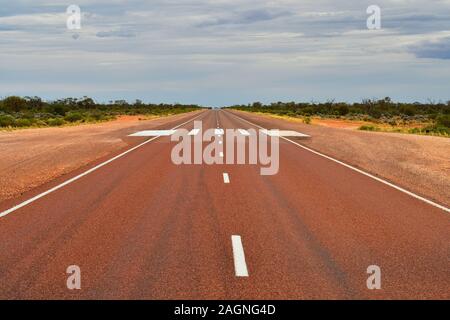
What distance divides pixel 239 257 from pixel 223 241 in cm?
91

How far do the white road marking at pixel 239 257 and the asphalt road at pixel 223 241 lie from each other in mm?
26

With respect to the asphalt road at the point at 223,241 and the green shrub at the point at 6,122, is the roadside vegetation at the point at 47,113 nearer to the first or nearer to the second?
the green shrub at the point at 6,122

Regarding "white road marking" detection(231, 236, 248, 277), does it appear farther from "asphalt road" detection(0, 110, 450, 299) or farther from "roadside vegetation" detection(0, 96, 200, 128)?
"roadside vegetation" detection(0, 96, 200, 128)

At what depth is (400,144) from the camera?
28.6m

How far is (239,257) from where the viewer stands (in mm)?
7676

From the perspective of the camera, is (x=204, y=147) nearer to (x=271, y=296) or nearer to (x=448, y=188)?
(x=448, y=188)

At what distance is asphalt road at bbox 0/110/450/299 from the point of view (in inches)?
255

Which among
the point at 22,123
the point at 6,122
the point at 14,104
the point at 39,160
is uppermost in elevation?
the point at 14,104

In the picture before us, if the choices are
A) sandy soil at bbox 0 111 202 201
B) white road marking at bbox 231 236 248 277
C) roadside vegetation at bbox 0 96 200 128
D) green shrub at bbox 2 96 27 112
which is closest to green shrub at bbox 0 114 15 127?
roadside vegetation at bbox 0 96 200 128

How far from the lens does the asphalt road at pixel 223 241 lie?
6477 millimetres

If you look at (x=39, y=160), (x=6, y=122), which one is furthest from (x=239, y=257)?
(x=6, y=122)

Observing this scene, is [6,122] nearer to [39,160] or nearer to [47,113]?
[39,160]

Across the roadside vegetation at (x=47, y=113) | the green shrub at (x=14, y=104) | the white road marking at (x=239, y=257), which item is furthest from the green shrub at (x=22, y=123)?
the green shrub at (x=14, y=104)
